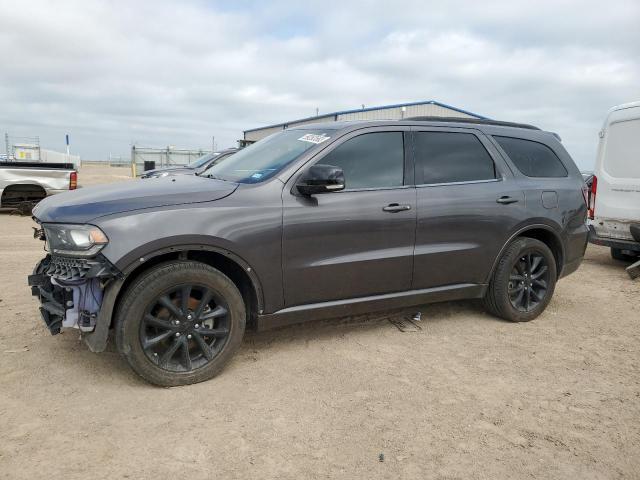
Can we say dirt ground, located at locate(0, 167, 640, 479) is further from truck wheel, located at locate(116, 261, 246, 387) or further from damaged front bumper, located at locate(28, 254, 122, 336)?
damaged front bumper, located at locate(28, 254, 122, 336)

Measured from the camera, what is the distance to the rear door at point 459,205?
4.22 metres

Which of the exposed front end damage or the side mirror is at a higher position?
the side mirror

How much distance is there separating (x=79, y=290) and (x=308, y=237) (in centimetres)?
153

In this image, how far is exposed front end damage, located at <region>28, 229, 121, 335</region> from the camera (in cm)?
307

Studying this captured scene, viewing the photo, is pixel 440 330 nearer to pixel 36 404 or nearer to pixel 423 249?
pixel 423 249

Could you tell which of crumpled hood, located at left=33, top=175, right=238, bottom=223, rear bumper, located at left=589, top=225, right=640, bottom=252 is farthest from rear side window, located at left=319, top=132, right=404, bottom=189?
rear bumper, located at left=589, top=225, right=640, bottom=252

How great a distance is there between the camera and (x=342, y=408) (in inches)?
124

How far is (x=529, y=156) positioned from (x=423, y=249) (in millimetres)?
1677

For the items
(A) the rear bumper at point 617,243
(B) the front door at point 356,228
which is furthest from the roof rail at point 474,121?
(A) the rear bumper at point 617,243

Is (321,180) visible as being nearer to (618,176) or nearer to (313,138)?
(313,138)

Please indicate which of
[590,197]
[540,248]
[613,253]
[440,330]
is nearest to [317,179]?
[440,330]

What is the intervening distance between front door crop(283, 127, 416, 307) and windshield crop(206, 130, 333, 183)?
22 centimetres

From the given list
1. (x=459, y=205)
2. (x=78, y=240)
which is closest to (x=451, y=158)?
(x=459, y=205)

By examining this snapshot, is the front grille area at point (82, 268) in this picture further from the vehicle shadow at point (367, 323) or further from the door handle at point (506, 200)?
the door handle at point (506, 200)
